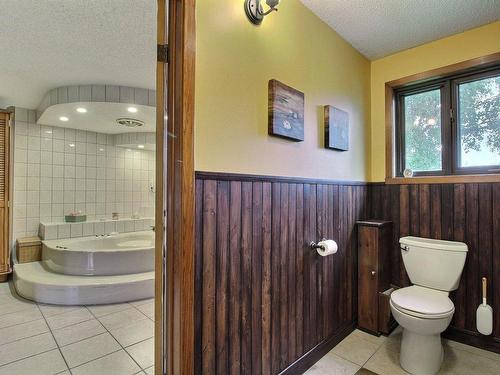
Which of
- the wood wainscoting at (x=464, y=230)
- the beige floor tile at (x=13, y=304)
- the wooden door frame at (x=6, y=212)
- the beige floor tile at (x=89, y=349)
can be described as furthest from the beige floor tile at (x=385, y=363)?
the wooden door frame at (x=6, y=212)

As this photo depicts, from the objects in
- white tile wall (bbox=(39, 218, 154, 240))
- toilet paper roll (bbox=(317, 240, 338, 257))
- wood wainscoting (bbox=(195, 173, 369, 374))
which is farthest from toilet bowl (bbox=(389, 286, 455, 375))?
white tile wall (bbox=(39, 218, 154, 240))

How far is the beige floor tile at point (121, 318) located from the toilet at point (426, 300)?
2153mm

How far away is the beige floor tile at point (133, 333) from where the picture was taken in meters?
2.10

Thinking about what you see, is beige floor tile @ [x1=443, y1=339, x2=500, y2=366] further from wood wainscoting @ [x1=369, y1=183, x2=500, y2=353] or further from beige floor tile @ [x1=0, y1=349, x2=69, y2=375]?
beige floor tile @ [x1=0, y1=349, x2=69, y2=375]

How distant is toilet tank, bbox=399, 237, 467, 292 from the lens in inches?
75.6

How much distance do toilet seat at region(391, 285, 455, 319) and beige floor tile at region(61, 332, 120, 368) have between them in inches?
80.3

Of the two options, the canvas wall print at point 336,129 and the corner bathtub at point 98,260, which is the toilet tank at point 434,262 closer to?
the canvas wall print at point 336,129

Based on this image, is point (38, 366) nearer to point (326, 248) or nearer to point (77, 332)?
point (77, 332)

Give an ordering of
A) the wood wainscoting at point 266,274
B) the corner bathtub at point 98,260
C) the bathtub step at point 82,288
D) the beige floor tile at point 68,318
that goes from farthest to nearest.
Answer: the corner bathtub at point 98,260 < the bathtub step at point 82,288 < the beige floor tile at point 68,318 < the wood wainscoting at point 266,274

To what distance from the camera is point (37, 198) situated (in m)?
3.91

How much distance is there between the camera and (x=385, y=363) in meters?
1.80

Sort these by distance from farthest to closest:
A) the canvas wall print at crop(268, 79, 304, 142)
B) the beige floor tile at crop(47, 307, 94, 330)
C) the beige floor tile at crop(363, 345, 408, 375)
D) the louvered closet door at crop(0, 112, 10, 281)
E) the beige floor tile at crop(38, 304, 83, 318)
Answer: the louvered closet door at crop(0, 112, 10, 281) < the beige floor tile at crop(38, 304, 83, 318) < the beige floor tile at crop(47, 307, 94, 330) < the beige floor tile at crop(363, 345, 408, 375) < the canvas wall print at crop(268, 79, 304, 142)

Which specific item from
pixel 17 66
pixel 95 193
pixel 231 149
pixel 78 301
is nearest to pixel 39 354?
pixel 78 301

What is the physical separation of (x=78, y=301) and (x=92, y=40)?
8.01 ft
